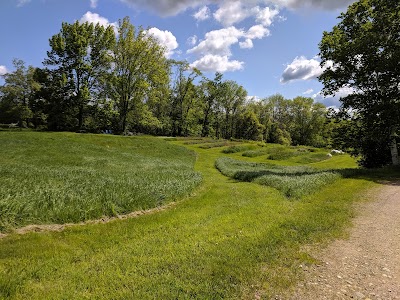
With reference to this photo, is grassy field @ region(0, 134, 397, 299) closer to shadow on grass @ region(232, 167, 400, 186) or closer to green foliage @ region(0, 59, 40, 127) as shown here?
shadow on grass @ region(232, 167, 400, 186)

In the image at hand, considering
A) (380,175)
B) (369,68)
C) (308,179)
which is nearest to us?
(308,179)

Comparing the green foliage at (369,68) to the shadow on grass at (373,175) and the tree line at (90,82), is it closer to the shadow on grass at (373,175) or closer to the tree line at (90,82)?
the shadow on grass at (373,175)

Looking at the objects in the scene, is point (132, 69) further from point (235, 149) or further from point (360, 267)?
point (360, 267)

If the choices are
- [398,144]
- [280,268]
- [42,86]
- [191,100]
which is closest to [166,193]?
[280,268]

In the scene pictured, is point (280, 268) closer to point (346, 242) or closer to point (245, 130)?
point (346, 242)

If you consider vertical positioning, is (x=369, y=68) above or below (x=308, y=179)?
above

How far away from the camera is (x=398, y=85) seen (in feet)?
70.3

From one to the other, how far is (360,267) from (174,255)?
4.32m

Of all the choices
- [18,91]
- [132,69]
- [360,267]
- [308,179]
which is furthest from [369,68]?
[18,91]

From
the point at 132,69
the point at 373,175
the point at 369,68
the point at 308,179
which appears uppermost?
the point at 132,69

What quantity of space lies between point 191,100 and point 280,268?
75867 millimetres

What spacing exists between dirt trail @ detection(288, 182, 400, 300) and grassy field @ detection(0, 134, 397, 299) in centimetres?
39

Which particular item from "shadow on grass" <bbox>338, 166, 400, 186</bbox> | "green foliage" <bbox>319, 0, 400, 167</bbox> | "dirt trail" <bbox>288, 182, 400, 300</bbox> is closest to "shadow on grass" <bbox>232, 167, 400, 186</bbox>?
"shadow on grass" <bbox>338, 166, 400, 186</bbox>

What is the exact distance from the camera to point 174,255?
6648 mm
